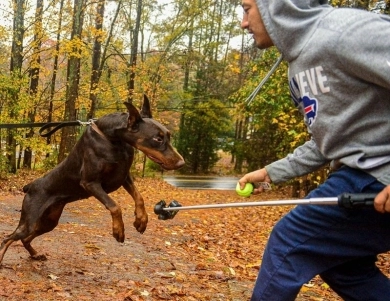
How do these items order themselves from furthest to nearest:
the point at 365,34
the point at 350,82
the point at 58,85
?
the point at 58,85 → the point at 350,82 → the point at 365,34

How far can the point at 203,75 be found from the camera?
3628 centimetres

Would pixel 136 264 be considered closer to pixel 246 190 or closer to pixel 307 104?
pixel 246 190

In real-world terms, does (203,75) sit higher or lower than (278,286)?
higher

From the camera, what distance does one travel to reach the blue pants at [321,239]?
2219 mm

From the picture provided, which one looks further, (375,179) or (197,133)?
(197,133)

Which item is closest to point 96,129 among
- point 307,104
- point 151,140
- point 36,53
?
point 151,140

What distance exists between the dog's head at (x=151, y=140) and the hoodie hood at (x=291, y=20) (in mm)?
1764

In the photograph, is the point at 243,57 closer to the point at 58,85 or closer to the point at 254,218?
the point at 58,85

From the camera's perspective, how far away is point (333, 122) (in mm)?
2215

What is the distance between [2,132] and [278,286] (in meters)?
17.7

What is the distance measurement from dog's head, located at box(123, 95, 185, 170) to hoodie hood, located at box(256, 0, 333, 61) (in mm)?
1764

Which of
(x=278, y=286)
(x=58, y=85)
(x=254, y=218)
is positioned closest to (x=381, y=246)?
(x=278, y=286)

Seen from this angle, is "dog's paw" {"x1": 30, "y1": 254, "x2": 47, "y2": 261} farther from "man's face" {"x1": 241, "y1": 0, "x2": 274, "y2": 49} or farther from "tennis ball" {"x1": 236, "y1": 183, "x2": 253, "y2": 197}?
"man's face" {"x1": 241, "y1": 0, "x2": 274, "y2": 49}

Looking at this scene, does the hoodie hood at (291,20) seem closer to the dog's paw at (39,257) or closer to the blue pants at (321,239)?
the blue pants at (321,239)
